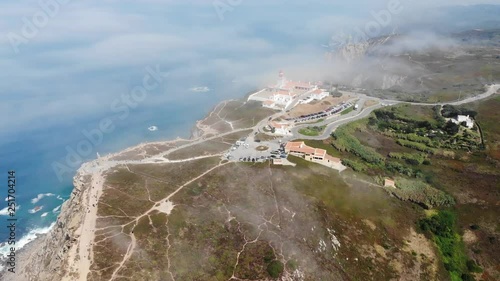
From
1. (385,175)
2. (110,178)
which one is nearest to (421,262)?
(385,175)

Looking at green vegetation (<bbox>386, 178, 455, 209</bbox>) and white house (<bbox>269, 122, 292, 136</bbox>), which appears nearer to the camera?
green vegetation (<bbox>386, 178, 455, 209</bbox>)

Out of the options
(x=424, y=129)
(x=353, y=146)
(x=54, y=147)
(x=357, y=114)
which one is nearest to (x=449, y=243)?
(x=353, y=146)

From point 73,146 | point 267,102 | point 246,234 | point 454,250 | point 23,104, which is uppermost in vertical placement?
point 246,234

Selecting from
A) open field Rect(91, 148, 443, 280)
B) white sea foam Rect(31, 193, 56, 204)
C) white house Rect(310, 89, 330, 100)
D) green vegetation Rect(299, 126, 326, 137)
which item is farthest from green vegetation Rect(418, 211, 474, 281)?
white sea foam Rect(31, 193, 56, 204)

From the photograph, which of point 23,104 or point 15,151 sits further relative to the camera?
point 23,104

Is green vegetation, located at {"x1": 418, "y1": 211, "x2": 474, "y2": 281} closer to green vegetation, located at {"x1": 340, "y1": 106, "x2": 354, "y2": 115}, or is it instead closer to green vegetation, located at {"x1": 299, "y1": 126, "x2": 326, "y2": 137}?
green vegetation, located at {"x1": 299, "y1": 126, "x2": 326, "y2": 137}

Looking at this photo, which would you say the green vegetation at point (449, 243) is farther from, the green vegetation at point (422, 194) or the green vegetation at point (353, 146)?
the green vegetation at point (353, 146)

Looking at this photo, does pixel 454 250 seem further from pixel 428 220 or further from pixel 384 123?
pixel 384 123

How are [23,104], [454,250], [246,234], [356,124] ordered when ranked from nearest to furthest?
[246,234]
[454,250]
[356,124]
[23,104]
